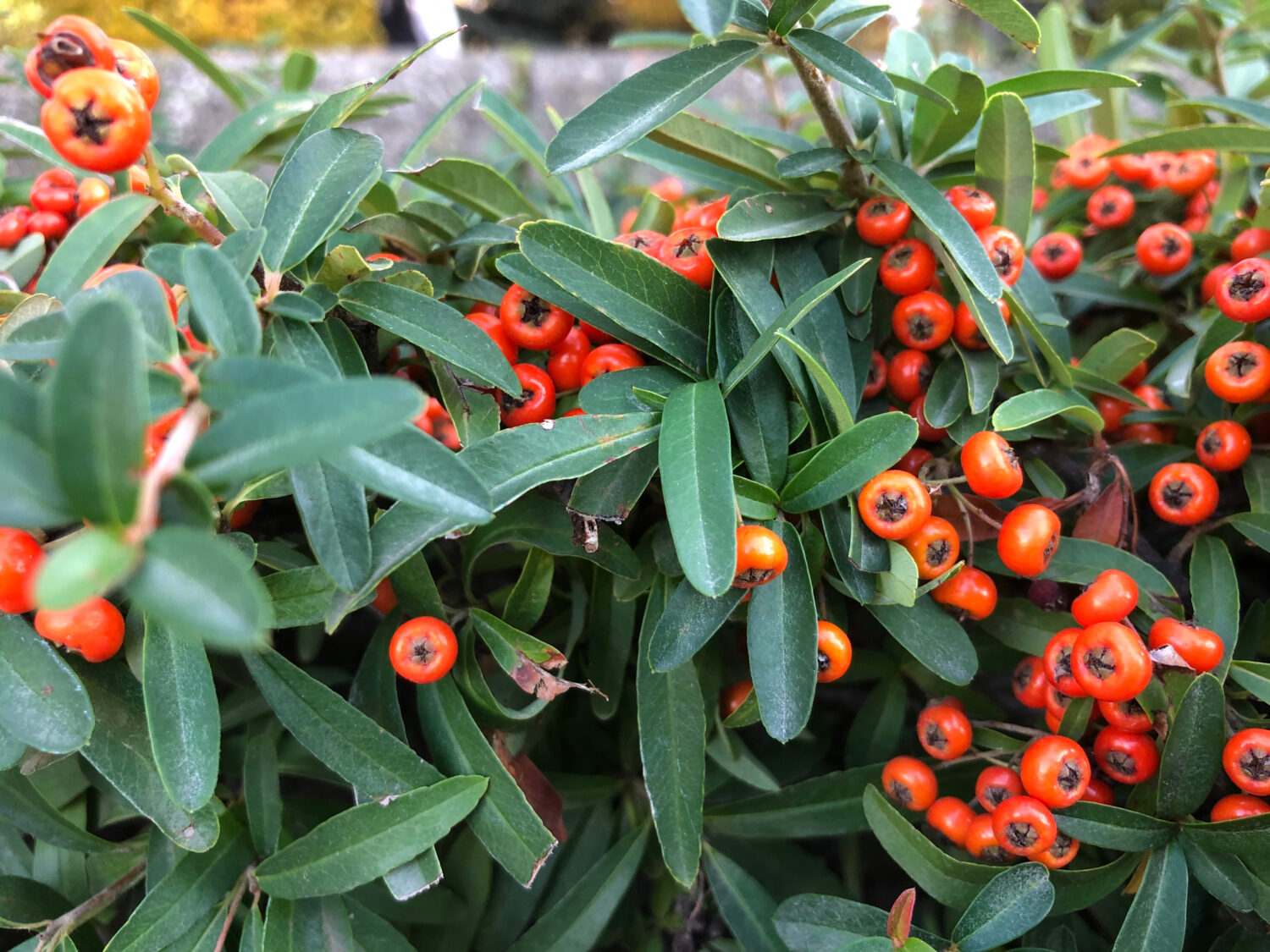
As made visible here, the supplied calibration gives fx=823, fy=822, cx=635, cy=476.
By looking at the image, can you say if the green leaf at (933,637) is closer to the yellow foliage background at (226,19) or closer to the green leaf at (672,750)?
the green leaf at (672,750)

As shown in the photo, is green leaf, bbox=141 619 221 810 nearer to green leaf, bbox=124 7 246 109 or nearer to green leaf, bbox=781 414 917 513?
green leaf, bbox=781 414 917 513

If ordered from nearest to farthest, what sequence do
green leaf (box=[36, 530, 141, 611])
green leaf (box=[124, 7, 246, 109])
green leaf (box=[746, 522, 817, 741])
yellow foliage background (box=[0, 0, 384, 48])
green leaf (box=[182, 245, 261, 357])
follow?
green leaf (box=[36, 530, 141, 611]), green leaf (box=[182, 245, 261, 357]), green leaf (box=[746, 522, 817, 741]), green leaf (box=[124, 7, 246, 109]), yellow foliage background (box=[0, 0, 384, 48])

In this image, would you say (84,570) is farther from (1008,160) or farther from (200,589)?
(1008,160)

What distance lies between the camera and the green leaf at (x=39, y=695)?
2.58ft

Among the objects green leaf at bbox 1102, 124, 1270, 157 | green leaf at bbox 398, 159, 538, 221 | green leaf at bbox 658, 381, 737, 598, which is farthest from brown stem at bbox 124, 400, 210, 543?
green leaf at bbox 1102, 124, 1270, 157

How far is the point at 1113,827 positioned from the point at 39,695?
1.15 metres

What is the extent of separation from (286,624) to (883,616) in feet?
2.18

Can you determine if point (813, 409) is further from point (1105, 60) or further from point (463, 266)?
point (1105, 60)

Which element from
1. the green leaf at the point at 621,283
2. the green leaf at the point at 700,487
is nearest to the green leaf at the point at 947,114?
the green leaf at the point at 621,283

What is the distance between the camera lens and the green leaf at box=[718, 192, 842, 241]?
0.92 meters

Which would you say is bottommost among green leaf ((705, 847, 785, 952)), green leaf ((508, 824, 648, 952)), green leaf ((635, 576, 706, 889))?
green leaf ((705, 847, 785, 952))

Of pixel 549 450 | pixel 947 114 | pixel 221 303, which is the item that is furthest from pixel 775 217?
pixel 221 303

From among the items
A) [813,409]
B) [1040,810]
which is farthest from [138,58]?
[1040,810]

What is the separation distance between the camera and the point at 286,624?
880 mm
